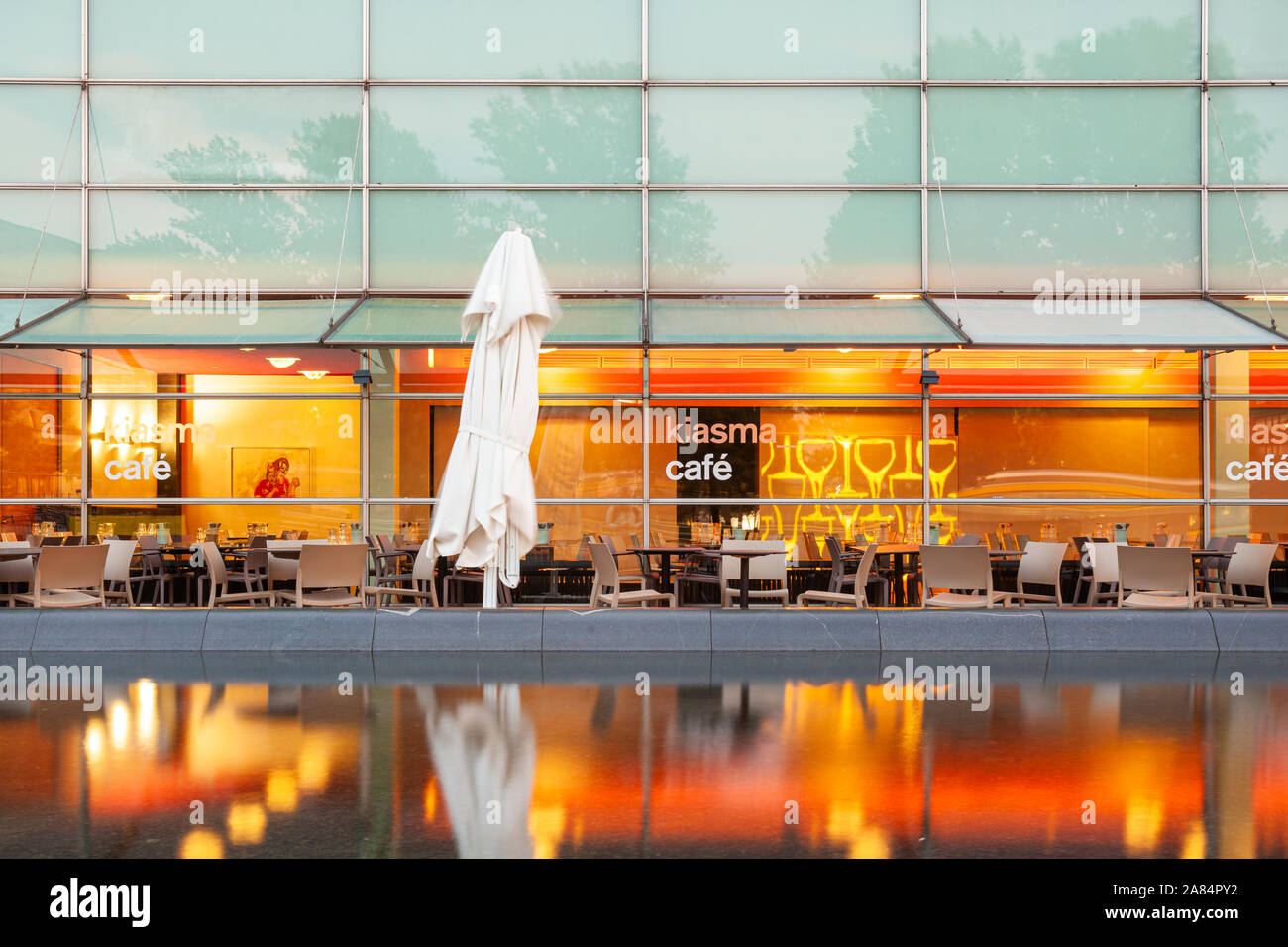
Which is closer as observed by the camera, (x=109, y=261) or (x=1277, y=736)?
(x=1277, y=736)

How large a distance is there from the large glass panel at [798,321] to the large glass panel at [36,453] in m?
8.29

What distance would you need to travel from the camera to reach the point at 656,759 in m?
5.94

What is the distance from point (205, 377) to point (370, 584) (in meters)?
4.13

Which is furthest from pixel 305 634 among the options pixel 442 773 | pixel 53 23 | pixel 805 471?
pixel 53 23

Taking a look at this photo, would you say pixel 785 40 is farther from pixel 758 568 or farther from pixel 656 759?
pixel 656 759

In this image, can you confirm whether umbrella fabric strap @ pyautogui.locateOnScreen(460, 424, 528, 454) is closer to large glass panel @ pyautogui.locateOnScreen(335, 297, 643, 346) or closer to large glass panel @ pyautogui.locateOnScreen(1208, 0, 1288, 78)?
large glass panel @ pyautogui.locateOnScreen(335, 297, 643, 346)

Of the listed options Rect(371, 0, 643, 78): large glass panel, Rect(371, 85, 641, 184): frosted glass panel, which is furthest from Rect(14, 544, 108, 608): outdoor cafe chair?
Rect(371, 0, 643, 78): large glass panel

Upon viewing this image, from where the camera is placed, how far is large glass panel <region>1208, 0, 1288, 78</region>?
15.6 metres

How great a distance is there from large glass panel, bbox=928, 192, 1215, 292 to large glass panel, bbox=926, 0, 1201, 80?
1.82 meters

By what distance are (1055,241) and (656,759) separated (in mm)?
12236
